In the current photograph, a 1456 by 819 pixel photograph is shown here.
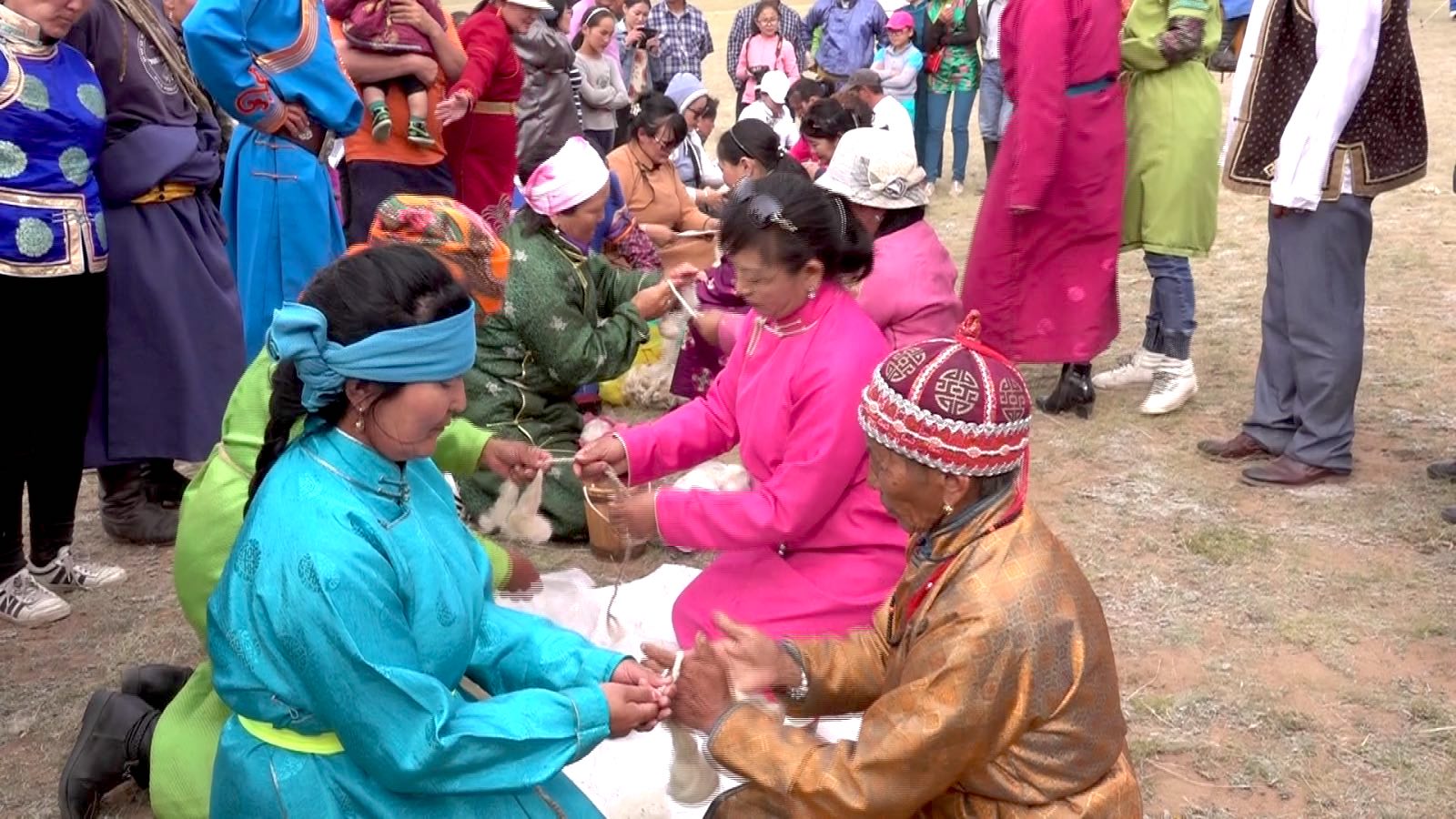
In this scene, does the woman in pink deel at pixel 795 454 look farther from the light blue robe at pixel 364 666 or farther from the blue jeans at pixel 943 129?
the blue jeans at pixel 943 129

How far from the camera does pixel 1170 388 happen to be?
6.08m

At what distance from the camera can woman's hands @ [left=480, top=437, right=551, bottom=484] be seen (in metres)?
3.34

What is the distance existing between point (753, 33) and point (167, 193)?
27.7 ft

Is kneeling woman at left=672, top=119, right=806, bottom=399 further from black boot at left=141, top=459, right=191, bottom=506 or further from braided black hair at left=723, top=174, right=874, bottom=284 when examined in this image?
black boot at left=141, top=459, right=191, bottom=506

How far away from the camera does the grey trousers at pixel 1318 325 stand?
492cm

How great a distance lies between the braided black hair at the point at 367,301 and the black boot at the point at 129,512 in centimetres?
287

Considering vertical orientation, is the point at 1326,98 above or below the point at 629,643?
above

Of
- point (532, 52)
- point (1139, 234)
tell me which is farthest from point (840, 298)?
point (532, 52)

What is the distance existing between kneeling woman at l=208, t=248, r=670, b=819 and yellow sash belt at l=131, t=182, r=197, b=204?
8.48ft

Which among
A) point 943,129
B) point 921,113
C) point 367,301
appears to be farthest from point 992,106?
point 367,301

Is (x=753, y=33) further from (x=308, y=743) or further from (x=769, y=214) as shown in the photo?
(x=308, y=743)

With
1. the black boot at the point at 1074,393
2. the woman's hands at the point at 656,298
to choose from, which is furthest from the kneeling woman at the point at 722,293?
the black boot at the point at 1074,393

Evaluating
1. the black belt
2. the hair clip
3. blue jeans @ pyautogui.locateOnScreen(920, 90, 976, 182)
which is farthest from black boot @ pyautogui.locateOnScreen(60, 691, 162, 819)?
blue jeans @ pyautogui.locateOnScreen(920, 90, 976, 182)

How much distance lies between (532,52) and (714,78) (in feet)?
38.7
